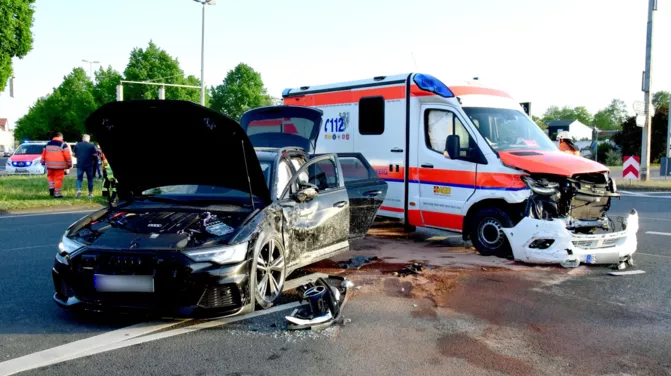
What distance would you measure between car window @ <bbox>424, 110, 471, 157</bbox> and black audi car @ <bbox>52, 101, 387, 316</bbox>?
2.19m

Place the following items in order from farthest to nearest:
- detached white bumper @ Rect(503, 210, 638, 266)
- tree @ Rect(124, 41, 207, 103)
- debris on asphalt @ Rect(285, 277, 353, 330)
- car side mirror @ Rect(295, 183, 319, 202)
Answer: tree @ Rect(124, 41, 207, 103), detached white bumper @ Rect(503, 210, 638, 266), car side mirror @ Rect(295, 183, 319, 202), debris on asphalt @ Rect(285, 277, 353, 330)

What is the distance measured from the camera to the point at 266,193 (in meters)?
5.84

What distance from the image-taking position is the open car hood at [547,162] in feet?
25.0

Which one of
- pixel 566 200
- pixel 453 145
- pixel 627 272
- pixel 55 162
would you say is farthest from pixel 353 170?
pixel 55 162

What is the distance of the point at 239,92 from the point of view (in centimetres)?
7056

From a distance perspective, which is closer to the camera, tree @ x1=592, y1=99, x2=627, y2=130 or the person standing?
the person standing

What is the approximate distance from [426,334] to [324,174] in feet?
9.65

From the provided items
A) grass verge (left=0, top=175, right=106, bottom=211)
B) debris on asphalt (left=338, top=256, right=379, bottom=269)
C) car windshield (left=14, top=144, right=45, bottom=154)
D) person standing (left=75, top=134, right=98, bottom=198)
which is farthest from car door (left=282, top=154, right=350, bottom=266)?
car windshield (left=14, top=144, right=45, bottom=154)

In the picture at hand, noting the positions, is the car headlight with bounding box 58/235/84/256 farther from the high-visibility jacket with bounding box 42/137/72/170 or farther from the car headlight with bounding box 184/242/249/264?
the high-visibility jacket with bounding box 42/137/72/170

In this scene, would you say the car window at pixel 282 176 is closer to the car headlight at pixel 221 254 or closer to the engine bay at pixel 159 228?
the engine bay at pixel 159 228

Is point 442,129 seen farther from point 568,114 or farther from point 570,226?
point 568,114

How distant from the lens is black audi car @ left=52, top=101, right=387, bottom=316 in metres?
4.73

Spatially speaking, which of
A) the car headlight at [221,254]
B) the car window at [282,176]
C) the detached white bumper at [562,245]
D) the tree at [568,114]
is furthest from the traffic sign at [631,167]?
the tree at [568,114]

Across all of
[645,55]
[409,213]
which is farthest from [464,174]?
[645,55]
